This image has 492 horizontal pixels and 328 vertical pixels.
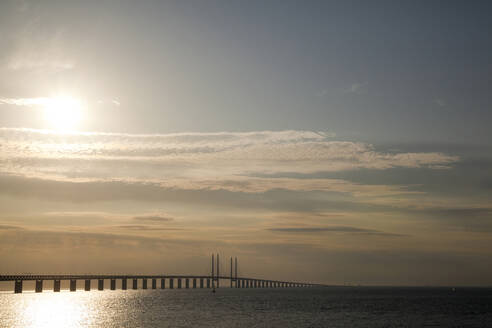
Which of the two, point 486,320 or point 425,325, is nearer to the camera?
point 425,325

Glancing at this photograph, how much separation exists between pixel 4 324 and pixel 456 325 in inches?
2650

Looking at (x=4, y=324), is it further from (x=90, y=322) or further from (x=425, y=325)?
(x=425, y=325)

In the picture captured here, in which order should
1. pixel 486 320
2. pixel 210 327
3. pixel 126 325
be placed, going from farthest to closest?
pixel 486 320 < pixel 126 325 < pixel 210 327

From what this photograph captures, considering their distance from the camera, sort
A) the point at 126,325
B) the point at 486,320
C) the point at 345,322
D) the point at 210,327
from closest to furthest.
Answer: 1. the point at 210,327
2. the point at 126,325
3. the point at 345,322
4. the point at 486,320

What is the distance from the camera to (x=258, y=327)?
263 ft

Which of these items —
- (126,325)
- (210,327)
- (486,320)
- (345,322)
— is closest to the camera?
(210,327)

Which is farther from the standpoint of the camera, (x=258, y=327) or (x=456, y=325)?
(x=456, y=325)

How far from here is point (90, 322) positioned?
9400cm

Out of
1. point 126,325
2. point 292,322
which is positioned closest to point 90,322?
point 126,325

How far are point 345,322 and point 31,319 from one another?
171 ft

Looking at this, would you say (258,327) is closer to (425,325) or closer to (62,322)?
(425,325)

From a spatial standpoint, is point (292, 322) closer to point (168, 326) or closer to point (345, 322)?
point (345, 322)

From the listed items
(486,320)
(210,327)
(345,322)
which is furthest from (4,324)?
(486,320)

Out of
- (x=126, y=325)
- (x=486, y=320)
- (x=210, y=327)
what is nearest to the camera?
(x=210, y=327)
